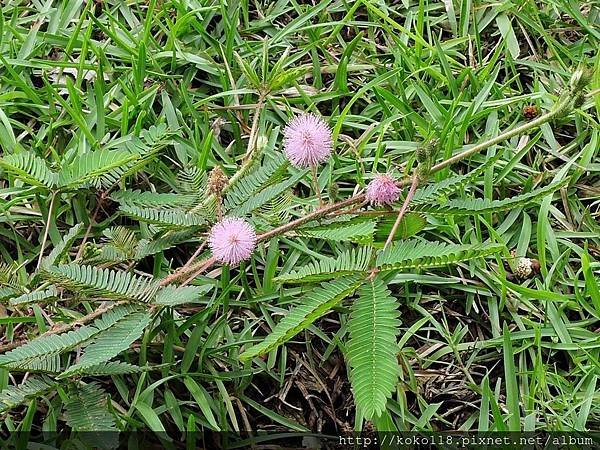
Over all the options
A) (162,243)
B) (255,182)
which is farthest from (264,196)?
(162,243)

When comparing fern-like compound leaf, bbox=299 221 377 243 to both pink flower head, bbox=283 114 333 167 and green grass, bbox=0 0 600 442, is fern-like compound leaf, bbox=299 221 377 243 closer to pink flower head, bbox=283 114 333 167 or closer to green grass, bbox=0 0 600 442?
green grass, bbox=0 0 600 442

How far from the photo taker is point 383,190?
1663 millimetres

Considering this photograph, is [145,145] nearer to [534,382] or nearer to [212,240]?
[212,240]

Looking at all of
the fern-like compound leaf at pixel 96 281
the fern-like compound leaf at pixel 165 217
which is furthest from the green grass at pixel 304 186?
the fern-like compound leaf at pixel 96 281

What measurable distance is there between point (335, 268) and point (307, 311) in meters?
0.12

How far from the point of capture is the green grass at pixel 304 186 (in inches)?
73.4

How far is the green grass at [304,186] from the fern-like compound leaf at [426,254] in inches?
3.7

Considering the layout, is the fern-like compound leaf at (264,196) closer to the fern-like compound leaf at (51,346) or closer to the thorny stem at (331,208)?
the thorny stem at (331,208)

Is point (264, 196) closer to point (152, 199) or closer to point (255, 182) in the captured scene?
point (255, 182)

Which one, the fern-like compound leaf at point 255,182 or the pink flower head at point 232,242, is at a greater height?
the fern-like compound leaf at point 255,182

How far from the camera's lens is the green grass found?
1.87 meters

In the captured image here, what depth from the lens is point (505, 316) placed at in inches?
81.4

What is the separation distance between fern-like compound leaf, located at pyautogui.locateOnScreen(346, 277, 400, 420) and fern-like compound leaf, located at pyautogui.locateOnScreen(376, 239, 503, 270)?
0.06m

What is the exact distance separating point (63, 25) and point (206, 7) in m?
0.49
